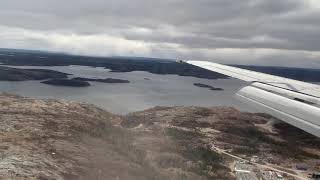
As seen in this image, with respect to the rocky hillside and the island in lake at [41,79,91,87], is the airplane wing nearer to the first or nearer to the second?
the rocky hillside

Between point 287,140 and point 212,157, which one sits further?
point 287,140

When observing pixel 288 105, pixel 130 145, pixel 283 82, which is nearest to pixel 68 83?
pixel 130 145

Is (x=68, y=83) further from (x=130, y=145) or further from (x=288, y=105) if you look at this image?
(x=288, y=105)

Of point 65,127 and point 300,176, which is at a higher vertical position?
point 65,127

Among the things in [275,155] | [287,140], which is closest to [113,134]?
[275,155]

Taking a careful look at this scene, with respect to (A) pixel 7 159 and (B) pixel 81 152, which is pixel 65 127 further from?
(A) pixel 7 159

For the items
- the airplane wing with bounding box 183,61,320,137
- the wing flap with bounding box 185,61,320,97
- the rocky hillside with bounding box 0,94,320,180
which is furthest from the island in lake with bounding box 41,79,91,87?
the airplane wing with bounding box 183,61,320,137

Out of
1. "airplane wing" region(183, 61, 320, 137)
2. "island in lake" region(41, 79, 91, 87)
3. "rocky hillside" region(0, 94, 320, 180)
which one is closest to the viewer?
"airplane wing" region(183, 61, 320, 137)

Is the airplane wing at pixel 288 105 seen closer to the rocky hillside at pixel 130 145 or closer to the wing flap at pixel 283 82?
the wing flap at pixel 283 82
